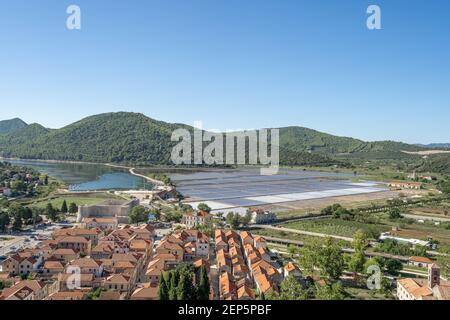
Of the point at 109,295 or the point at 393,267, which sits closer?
the point at 109,295

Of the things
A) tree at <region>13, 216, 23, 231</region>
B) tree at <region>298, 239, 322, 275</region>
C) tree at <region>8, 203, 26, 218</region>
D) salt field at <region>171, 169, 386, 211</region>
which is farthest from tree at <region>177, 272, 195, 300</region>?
salt field at <region>171, 169, 386, 211</region>

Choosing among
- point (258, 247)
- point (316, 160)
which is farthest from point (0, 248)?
point (316, 160)

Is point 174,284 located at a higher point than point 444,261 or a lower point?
higher

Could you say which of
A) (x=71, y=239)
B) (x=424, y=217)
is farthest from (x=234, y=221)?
(x=424, y=217)

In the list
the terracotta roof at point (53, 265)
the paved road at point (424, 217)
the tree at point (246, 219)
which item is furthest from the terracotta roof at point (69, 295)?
the paved road at point (424, 217)

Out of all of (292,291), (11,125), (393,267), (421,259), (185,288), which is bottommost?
(421,259)

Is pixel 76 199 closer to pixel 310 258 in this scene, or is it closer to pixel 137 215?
pixel 137 215

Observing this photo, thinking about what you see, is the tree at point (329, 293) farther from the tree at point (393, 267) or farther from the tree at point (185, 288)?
the tree at point (393, 267)
